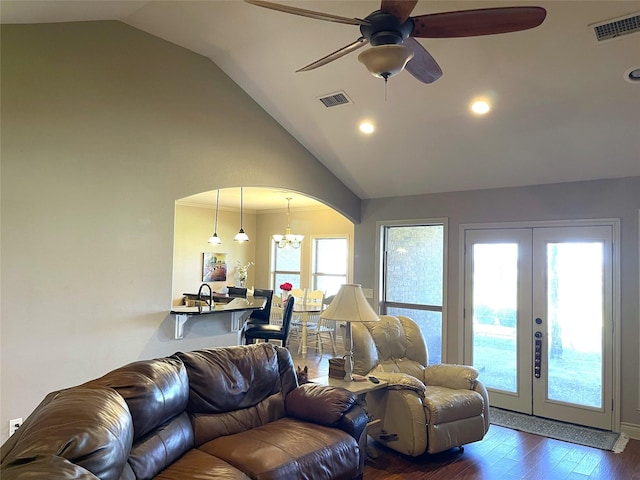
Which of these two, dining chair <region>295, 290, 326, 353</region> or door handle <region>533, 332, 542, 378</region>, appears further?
dining chair <region>295, 290, 326, 353</region>

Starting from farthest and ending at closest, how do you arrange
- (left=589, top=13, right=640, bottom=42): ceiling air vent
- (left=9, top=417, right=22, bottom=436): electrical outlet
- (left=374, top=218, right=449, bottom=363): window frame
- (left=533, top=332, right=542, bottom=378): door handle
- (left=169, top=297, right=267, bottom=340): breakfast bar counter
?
(left=374, top=218, right=449, bottom=363): window frame → (left=533, top=332, right=542, bottom=378): door handle → (left=169, top=297, right=267, bottom=340): breakfast bar counter → (left=9, top=417, right=22, bottom=436): electrical outlet → (left=589, top=13, right=640, bottom=42): ceiling air vent

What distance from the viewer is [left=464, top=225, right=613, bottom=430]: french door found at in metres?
4.48

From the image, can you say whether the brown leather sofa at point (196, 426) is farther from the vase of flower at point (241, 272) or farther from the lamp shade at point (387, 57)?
the vase of flower at point (241, 272)

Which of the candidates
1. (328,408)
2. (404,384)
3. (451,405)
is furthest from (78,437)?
(451,405)

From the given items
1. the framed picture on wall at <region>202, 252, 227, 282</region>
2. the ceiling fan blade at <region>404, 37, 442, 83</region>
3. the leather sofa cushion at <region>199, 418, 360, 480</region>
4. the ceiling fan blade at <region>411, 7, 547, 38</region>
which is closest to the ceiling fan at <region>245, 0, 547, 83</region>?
the ceiling fan blade at <region>411, 7, 547, 38</region>

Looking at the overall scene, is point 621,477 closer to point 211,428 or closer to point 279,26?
point 211,428

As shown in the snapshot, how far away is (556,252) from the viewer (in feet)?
15.6

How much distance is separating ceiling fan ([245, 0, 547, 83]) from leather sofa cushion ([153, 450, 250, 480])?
2144 mm

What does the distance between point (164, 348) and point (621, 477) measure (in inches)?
152

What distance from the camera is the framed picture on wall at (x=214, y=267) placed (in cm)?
934

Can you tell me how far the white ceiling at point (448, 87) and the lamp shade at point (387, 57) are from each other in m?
1.27

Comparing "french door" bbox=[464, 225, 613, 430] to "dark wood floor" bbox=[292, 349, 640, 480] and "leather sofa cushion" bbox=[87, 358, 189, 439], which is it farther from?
"leather sofa cushion" bbox=[87, 358, 189, 439]

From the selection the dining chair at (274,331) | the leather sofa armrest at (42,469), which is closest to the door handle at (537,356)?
the dining chair at (274,331)

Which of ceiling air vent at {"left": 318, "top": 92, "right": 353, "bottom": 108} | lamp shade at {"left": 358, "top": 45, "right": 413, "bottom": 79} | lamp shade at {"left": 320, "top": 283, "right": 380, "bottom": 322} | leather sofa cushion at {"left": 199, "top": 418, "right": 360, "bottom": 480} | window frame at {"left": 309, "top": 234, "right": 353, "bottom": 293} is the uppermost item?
ceiling air vent at {"left": 318, "top": 92, "right": 353, "bottom": 108}
